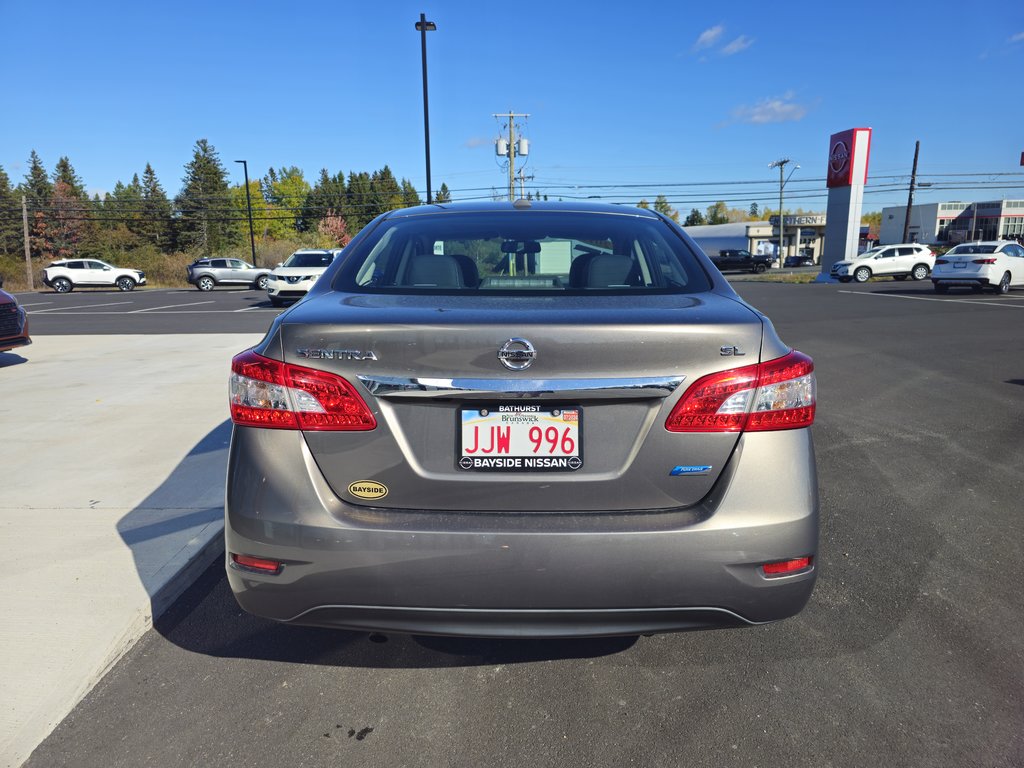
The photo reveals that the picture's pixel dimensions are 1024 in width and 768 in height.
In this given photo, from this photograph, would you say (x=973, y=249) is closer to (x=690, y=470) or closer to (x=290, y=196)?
(x=690, y=470)

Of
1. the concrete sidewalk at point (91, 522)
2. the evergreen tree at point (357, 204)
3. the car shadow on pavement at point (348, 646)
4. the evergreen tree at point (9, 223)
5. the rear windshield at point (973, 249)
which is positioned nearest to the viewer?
the concrete sidewalk at point (91, 522)

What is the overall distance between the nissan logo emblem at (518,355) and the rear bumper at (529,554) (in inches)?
17.5

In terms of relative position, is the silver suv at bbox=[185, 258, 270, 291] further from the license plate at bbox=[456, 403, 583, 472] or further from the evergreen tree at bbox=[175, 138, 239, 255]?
the evergreen tree at bbox=[175, 138, 239, 255]

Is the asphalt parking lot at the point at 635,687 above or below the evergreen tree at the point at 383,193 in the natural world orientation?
below

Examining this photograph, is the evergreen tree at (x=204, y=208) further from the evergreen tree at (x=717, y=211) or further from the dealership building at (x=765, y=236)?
the evergreen tree at (x=717, y=211)

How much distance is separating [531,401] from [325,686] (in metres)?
1.36

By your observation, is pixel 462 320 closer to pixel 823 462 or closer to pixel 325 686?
pixel 325 686

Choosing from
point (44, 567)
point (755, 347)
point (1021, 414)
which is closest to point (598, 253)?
point (755, 347)

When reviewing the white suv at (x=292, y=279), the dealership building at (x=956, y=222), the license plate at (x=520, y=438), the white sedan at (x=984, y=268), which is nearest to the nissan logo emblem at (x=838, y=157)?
the white sedan at (x=984, y=268)

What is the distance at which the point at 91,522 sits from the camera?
375 centimetres

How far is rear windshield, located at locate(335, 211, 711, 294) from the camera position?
2.67 meters

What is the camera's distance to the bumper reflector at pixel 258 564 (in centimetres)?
206

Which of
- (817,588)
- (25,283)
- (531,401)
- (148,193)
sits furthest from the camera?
(148,193)

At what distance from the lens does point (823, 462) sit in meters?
4.97
